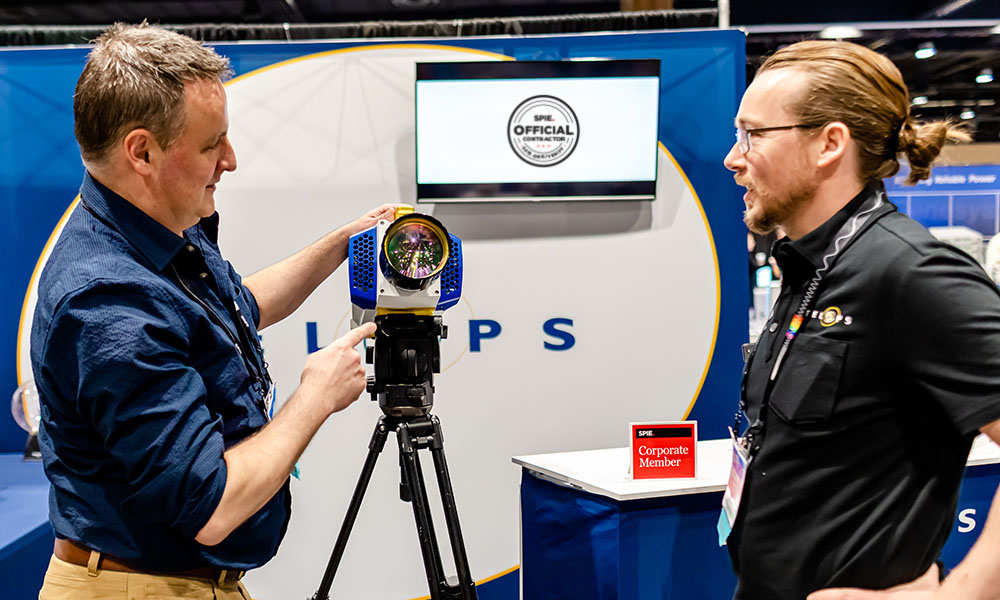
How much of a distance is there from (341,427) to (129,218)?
229 centimetres

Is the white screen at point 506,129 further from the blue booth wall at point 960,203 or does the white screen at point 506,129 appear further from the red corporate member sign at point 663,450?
the blue booth wall at point 960,203

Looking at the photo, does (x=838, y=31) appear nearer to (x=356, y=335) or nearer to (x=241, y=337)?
(x=356, y=335)

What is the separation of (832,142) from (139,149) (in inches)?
48.8

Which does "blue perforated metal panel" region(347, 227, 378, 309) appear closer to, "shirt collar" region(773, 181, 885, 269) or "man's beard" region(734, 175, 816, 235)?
"man's beard" region(734, 175, 816, 235)

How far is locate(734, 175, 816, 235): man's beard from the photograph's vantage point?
4.81 feet

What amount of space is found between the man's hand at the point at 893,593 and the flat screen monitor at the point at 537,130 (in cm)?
245

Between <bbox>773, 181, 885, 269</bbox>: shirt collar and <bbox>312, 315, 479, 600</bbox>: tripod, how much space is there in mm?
995

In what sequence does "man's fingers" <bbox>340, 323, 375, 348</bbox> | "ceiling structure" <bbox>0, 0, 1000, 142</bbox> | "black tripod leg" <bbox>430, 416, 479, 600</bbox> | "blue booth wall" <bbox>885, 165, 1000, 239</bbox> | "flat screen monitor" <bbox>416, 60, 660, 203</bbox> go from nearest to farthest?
"man's fingers" <bbox>340, 323, 375, 348</bbox> → "black tripod leg" <bbox>430, 416, 479, 600</bbox> → "flat screen monitor" <bbox>416, 60, 660, 203</bbox> → "blue booth wall" <bbox>885, 165, 1000, 239</bbox> → "ceiling structure" <bbox>0, 0, 1000, 142</bbox>

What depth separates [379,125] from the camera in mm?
3555

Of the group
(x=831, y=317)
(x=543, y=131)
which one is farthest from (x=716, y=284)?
(x=831, y=317)

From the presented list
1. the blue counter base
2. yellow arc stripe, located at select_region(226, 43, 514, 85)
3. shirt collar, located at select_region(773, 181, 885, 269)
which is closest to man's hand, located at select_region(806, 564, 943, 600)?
shirt collar, located at select_region(773, 181, 885, 269)

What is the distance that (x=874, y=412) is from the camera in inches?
49.3

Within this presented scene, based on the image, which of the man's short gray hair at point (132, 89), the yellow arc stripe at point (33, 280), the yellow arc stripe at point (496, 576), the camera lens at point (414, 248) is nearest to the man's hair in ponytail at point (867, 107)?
the camera lens at point (414, 248)

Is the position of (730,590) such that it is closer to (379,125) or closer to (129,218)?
(129,218)
